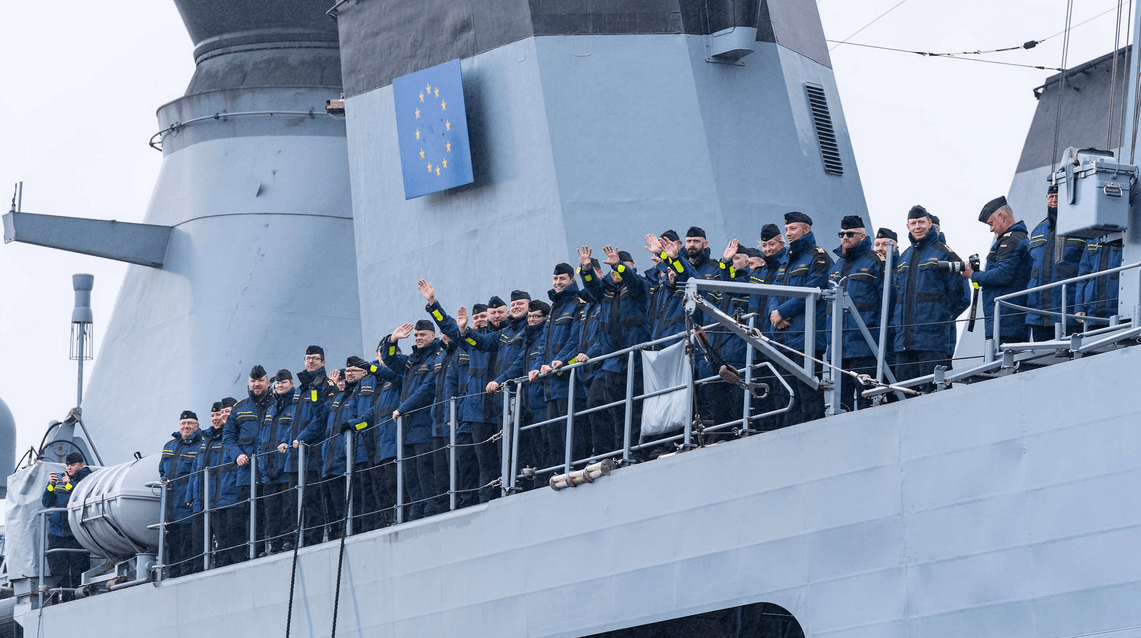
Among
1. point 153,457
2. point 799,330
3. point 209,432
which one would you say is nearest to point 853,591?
point 799,330

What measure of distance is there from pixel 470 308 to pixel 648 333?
3.64 m

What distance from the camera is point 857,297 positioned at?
327 inches

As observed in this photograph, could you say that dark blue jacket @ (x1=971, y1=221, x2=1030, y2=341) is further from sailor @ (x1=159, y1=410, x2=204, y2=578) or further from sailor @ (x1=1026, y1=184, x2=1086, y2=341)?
sailor @ (x1=159, y1=410, x2=204, y2=578)

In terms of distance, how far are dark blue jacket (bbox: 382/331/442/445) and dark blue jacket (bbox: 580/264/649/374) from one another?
57.9 inches

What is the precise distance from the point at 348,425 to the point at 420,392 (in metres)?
0.73

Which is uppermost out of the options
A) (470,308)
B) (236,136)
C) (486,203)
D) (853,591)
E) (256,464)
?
(236,136)

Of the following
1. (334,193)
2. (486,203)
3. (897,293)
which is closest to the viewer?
(897,293)

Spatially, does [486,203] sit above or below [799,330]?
above

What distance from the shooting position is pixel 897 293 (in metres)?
8.02

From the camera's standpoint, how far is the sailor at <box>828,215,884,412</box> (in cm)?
804

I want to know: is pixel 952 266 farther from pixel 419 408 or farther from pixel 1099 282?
pixel 419 408

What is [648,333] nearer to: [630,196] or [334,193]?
[630,196]

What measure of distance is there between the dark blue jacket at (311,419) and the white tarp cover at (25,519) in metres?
3.74

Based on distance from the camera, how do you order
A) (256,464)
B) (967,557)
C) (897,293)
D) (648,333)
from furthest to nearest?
(256,464) < (648,333) < (897,293) < (967,557)
